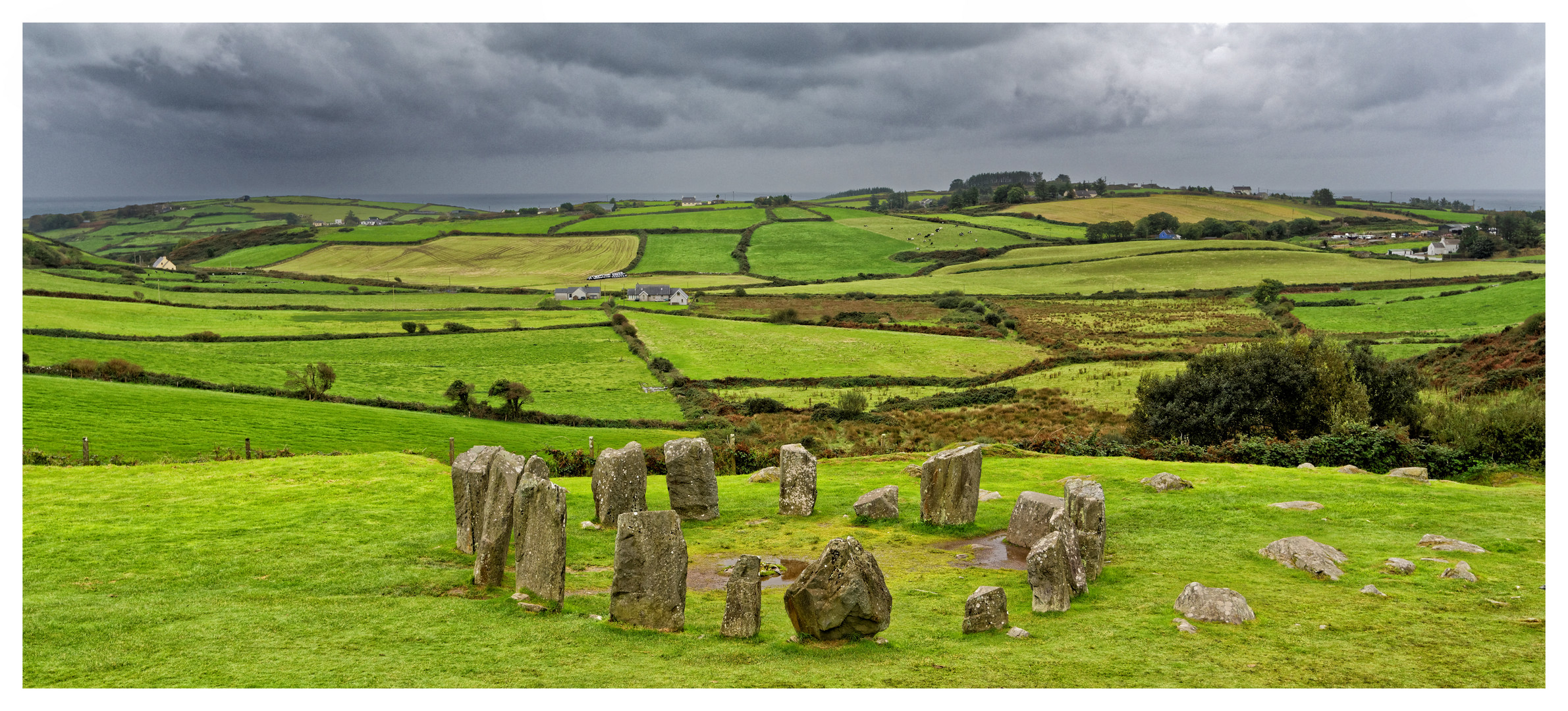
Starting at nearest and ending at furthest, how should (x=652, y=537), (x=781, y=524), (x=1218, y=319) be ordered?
(x=652, y=537) < (x=781, y=524) < (x=1218, y=319)

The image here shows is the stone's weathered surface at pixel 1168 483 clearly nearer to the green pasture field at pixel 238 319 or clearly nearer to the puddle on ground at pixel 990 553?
the puddle on ground at pixel 990 553

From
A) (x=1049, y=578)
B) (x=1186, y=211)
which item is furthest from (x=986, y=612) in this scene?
(x=1186, y=211)

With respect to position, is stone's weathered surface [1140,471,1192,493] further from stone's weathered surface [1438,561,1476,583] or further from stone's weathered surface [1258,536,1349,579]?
stone's weathered surface [1438,561,1476,583]

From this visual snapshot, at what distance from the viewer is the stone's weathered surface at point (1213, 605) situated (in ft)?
48.0

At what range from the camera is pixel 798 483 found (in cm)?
2444

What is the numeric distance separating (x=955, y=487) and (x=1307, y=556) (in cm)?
777

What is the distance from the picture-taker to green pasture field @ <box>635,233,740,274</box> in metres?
147

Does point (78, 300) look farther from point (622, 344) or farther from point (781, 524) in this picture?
point (781, 524)

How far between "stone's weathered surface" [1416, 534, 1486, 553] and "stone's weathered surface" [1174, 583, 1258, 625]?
6.57m

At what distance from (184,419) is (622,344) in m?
42.2

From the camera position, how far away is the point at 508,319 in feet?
298

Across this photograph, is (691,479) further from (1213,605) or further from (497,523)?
(1213,605)

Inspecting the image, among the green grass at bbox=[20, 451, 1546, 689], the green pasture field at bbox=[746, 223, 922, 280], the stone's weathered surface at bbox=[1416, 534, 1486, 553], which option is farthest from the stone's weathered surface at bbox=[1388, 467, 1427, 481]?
the green pasture field at bbox=[746, 223, 922, 280]
